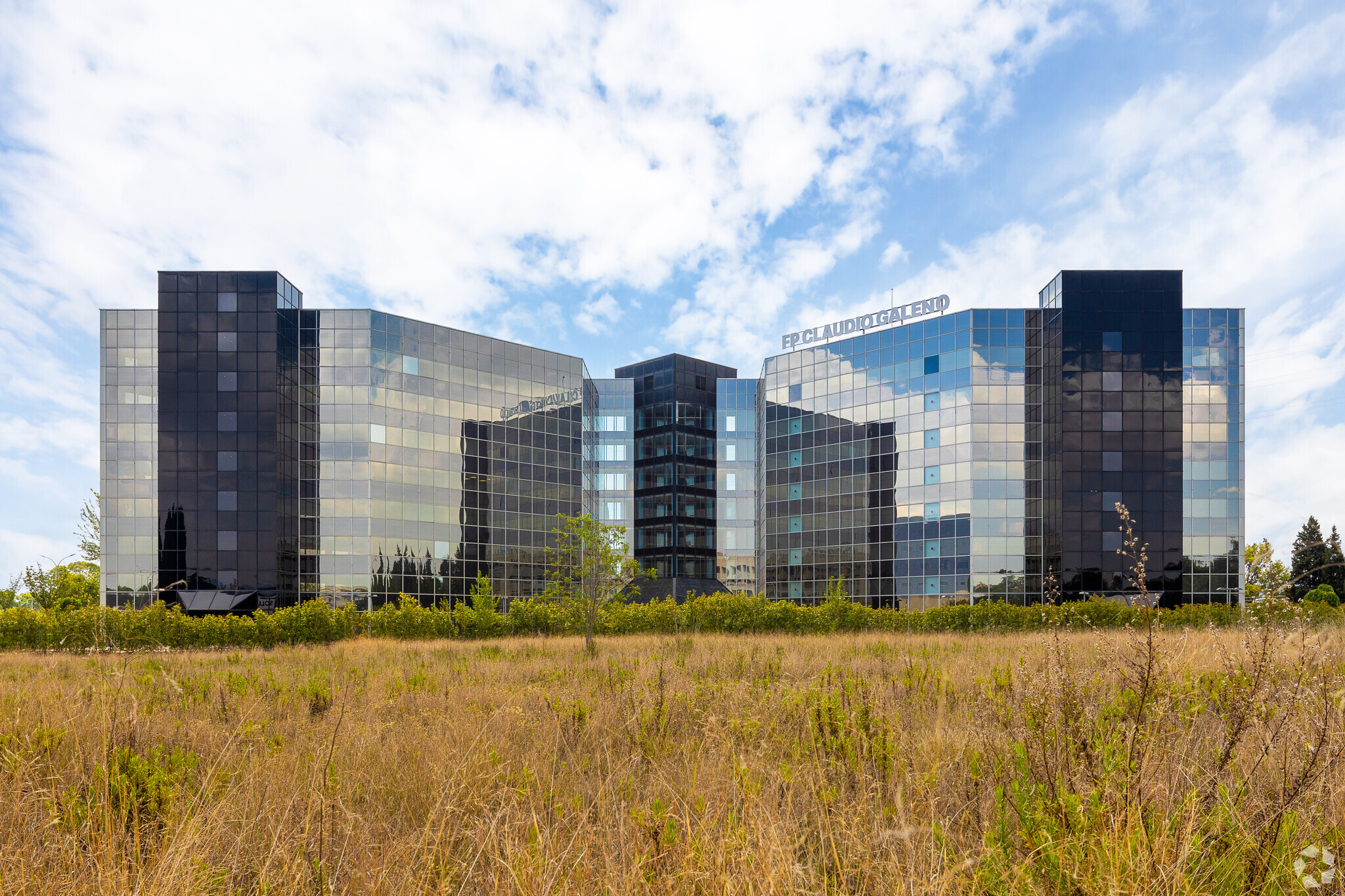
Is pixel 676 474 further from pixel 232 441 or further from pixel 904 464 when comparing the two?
pixel 232 441

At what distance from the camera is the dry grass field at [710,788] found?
355 cm

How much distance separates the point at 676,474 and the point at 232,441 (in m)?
38.3

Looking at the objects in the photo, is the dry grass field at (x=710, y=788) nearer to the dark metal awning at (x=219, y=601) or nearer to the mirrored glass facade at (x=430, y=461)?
the mirrored glass facade at (x=430, y=461)

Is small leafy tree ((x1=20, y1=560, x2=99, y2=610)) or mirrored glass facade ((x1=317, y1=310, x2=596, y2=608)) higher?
mirrored glass facade ((x1=317, y1=310, x2=596, y2=608))

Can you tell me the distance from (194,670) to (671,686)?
34.3ft

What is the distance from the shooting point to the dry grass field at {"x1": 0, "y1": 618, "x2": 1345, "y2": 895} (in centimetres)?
355

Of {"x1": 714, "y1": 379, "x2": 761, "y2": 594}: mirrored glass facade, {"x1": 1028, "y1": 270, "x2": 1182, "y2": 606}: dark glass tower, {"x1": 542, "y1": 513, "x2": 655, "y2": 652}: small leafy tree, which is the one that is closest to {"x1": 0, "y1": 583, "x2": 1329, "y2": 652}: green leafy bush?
{"x1": 542, "y1": 513, "x2": 655, "y2": 652}: small leafy tree

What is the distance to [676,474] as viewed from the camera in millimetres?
68938

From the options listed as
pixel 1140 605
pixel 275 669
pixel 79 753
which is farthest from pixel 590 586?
pixel 1140 605

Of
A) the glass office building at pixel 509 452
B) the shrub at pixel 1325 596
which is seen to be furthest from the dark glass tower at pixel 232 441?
the shrub at pixel 1325 596

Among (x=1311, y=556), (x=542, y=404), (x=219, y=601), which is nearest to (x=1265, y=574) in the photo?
(x=219, y=601)

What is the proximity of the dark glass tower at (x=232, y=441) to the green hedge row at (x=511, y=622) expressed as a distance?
56.7ft

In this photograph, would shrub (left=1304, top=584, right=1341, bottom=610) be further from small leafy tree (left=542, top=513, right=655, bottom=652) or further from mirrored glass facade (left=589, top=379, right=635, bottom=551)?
mirrored glass facade (left=589, top=379, right=635, bottom=551)

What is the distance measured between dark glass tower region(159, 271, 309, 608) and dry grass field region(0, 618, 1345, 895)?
43.3 metres
